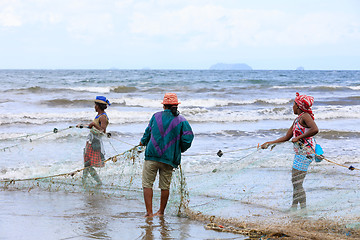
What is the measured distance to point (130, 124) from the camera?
1414 centimetres

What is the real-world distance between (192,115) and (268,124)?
383cm

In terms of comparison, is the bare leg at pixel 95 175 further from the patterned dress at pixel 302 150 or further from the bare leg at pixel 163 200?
the patterned dress at pixel 302 150

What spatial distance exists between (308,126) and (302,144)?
0.21 metres

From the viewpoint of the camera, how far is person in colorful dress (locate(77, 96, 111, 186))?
5.61 metres

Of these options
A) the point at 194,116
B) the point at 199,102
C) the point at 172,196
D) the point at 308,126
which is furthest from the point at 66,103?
the point at 308,126

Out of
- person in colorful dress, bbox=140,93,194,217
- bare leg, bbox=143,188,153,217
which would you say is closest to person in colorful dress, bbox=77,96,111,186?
bare leg, bbox=143,188,153,217

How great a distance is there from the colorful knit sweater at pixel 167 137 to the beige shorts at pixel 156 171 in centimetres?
9

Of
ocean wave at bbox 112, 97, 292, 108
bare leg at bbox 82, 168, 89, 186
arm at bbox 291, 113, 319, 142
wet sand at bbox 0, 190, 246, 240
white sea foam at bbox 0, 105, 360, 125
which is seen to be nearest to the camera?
wet sand at bbox 0, 190, 246, 240

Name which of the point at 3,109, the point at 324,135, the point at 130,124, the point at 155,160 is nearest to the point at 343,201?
the point at 155,160

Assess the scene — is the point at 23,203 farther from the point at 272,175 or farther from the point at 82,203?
the point at 272,175

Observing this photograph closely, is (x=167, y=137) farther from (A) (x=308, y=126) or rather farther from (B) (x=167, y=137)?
(A) (x=308, y=126)

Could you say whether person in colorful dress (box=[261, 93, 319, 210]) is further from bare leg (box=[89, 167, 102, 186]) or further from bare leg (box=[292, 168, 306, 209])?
bare leg (box=[89, 167, 102, 186])

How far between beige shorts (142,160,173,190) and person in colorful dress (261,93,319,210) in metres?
1.09

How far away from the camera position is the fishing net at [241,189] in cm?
397
